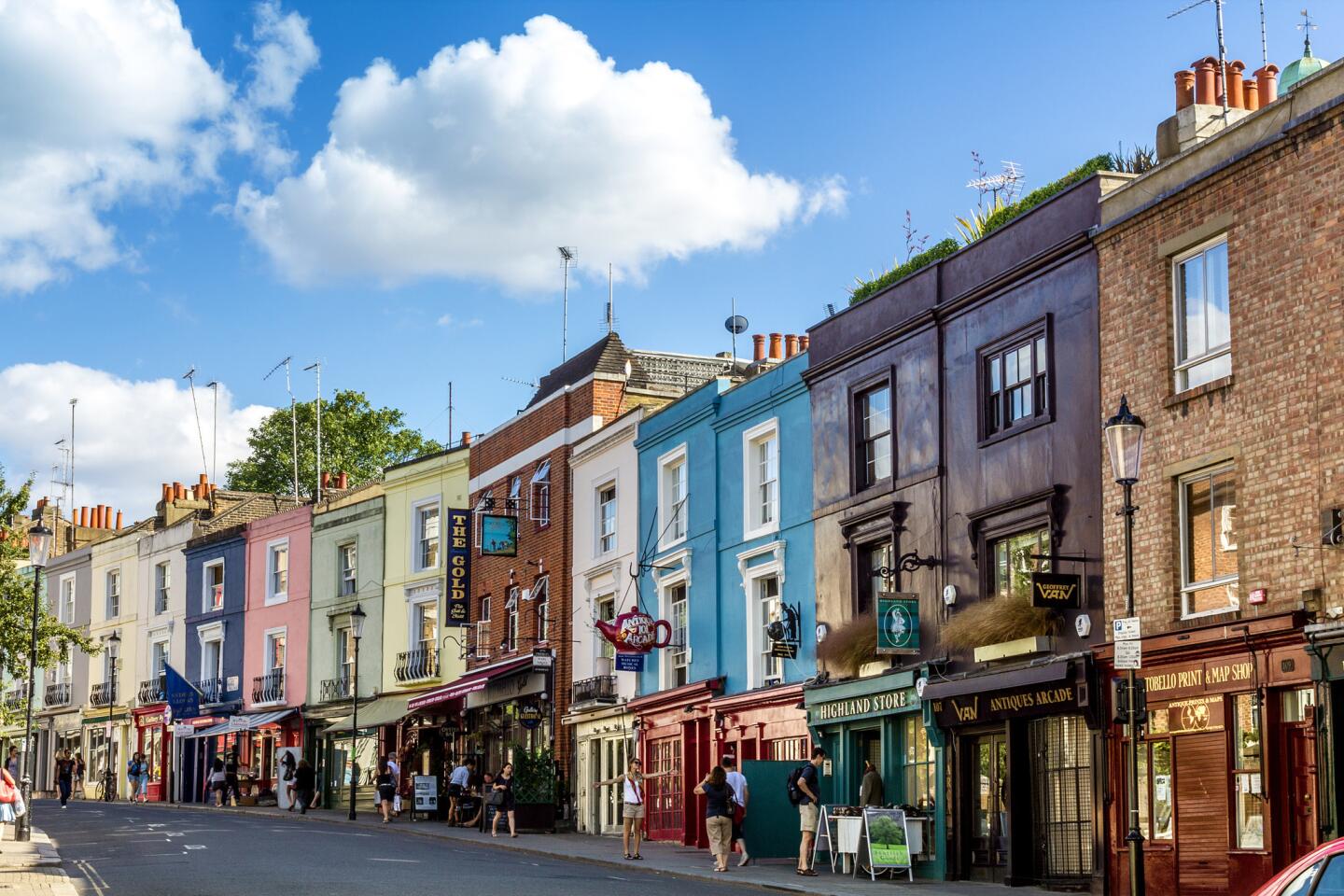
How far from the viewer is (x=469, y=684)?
4097 cm

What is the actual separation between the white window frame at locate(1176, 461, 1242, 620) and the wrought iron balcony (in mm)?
55388

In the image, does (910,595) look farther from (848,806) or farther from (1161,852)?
(1161,852)

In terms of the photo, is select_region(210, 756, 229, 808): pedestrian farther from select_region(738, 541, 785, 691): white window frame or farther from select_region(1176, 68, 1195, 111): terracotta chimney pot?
select_region(1176, 68, 1195, 111): terracotta chimney pot

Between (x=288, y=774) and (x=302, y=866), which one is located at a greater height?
(x=302, y=866)

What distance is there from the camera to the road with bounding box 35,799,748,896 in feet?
66.6

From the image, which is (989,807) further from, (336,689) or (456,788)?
(336,689)

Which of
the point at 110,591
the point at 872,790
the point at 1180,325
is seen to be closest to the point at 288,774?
the point at 110,591

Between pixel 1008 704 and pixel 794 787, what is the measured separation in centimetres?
404

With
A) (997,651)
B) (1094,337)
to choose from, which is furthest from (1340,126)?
(997,651)

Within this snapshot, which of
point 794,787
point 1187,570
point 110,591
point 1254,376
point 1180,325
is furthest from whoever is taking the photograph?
point 110,591

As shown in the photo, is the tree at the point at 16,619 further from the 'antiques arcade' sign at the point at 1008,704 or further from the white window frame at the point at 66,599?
the white window frame at the point at 66,599

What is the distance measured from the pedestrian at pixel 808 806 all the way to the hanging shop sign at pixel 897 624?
2079 mm

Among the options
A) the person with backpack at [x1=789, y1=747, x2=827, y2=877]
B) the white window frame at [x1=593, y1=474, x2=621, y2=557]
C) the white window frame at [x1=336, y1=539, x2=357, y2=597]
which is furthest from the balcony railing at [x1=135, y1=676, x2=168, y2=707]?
the person with backpack at [x1=789, y1=747, x2=827, y2=877]

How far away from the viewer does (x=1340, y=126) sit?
18.6m
